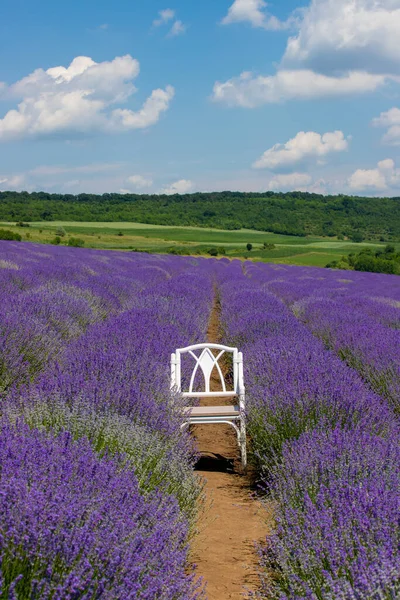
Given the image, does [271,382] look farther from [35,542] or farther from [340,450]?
[35,542]

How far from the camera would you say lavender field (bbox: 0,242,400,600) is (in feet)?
5.38

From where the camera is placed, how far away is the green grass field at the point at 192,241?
43.9 m

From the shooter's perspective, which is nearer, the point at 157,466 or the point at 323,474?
the point at 323,474

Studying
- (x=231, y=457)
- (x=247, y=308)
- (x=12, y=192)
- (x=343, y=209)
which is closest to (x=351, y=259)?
(x=247, y=308)

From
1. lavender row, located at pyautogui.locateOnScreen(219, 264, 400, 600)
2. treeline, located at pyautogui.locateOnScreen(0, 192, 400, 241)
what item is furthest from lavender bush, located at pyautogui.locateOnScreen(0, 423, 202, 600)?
treeline, located at pyautogui.locateOnScreen(0, 192, 400, 241)

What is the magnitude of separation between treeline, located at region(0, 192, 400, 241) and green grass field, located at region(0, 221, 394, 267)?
229 inches

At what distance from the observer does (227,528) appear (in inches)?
129

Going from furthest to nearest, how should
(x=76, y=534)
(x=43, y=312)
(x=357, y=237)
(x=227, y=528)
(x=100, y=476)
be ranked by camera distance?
1. (x=357, y=237)
2. (x=43, y=312)
3. (x=227, y=528)
4. (x=100, y=476)
5. (x=76, y=534)

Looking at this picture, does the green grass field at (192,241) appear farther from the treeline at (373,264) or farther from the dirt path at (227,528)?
Answer: the dirt path at (227,528)

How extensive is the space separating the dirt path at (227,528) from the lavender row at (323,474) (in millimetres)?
141

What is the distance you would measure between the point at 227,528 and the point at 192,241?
2203 inches

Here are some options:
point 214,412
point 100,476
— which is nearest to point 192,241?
point 214,412

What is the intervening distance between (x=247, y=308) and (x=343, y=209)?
8021 cm

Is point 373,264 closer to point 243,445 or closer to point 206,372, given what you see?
point 206,372
